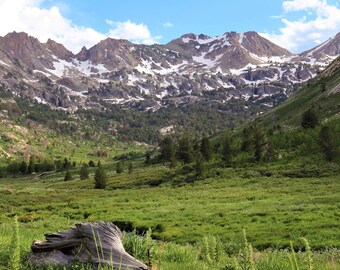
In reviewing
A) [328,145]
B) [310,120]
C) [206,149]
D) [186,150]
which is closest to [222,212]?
[328,145]

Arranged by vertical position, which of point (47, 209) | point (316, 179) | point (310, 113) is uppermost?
point (310, 113)

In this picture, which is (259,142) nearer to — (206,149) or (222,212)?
(206,149)

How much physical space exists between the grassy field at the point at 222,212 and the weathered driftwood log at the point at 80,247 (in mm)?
712

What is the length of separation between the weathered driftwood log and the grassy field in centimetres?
71

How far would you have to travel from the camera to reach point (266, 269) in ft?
29.0

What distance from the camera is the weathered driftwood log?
29.5 ft

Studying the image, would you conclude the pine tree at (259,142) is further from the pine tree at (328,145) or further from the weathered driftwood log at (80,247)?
the weathered driftwood log at (80,247)

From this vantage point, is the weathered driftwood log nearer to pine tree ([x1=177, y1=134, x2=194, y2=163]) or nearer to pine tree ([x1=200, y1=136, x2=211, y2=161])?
pine tree ([x1=200, y1=136, x2=211, y2=161])

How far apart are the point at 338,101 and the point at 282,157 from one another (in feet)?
144

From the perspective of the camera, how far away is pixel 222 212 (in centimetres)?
5119

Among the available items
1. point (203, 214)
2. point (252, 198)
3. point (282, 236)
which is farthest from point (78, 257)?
point (252, 198)

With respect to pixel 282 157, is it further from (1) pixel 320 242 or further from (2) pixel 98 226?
(2) pixel 98 226

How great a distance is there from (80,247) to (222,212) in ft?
143

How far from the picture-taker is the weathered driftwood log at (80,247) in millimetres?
8984
